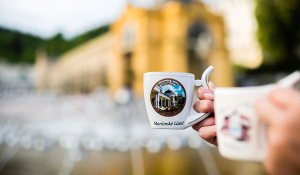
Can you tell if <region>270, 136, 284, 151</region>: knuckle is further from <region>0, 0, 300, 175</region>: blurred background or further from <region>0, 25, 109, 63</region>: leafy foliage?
<region>0, 25, 109, 63</region>: leafy foliage

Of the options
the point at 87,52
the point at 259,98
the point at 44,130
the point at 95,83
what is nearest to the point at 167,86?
the point at 259,98

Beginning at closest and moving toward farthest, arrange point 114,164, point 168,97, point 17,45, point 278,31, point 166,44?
point 168,97
point 114,164
point 17,45
point 278,31
point 166,44

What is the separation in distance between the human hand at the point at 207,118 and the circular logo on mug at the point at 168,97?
30 mm

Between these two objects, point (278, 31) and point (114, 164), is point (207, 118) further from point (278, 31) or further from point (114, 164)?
point (278, 31)

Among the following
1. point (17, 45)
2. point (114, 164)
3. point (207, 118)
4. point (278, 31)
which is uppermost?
point (278, 31)

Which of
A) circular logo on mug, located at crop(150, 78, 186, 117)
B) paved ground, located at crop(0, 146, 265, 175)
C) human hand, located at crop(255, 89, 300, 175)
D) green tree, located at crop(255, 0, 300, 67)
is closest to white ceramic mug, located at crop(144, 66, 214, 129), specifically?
circular logo on mug, located at crop(150, 78, 186, 117)

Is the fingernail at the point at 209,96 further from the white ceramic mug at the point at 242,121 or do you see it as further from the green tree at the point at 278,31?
the green tree at the point at 278,31

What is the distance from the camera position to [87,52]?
1145 cm

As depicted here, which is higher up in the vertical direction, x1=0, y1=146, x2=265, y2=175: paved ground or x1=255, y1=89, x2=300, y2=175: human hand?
x1=255, y1=89, x2=300, y2=175: human hand

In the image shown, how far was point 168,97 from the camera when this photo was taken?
0.34 meters

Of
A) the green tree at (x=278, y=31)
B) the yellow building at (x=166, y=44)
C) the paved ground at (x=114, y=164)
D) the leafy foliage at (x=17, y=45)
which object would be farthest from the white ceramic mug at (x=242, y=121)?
the green tree at (x=278, y=31)

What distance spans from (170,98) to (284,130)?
17cm

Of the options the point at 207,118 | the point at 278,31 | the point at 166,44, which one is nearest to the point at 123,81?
the point at 166,44

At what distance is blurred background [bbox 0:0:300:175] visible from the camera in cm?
197
